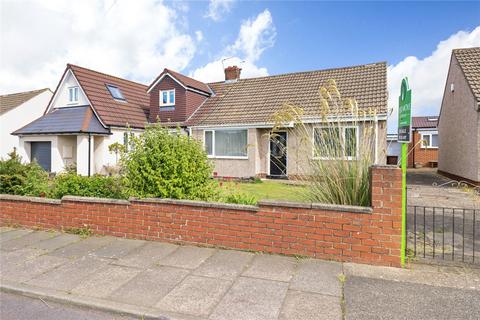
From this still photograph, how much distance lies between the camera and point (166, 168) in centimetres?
533

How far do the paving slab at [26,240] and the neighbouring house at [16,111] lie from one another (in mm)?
19011

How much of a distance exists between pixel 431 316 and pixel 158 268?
3185 millimetres

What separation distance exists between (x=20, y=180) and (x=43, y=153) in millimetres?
11250

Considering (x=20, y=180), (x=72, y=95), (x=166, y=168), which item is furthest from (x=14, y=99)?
(x=166, y=168)

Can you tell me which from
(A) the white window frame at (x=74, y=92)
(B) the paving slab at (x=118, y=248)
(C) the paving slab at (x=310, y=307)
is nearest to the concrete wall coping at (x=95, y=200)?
(B) the paving slab at (x=118, y=248)

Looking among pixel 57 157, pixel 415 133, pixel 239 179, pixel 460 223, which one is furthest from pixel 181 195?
pixel 415 133

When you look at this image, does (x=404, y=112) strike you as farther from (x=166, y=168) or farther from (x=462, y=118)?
(x=462, y=118)

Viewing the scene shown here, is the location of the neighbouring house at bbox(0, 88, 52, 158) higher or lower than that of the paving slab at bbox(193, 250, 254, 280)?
higher

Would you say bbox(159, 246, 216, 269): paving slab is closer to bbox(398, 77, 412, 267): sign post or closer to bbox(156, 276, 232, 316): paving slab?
bbox(156, 276, 232, 316): paving slab

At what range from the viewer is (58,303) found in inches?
133

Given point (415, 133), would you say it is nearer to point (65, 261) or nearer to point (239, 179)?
point (239, 179)

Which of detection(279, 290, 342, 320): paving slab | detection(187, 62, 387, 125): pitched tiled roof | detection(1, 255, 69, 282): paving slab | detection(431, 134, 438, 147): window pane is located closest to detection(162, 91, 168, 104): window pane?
detection(187, 62, 387, 125): pitched tiled roof

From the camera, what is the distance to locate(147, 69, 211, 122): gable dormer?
16406 millimetres

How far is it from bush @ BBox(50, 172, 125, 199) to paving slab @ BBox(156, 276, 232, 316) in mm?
3143
